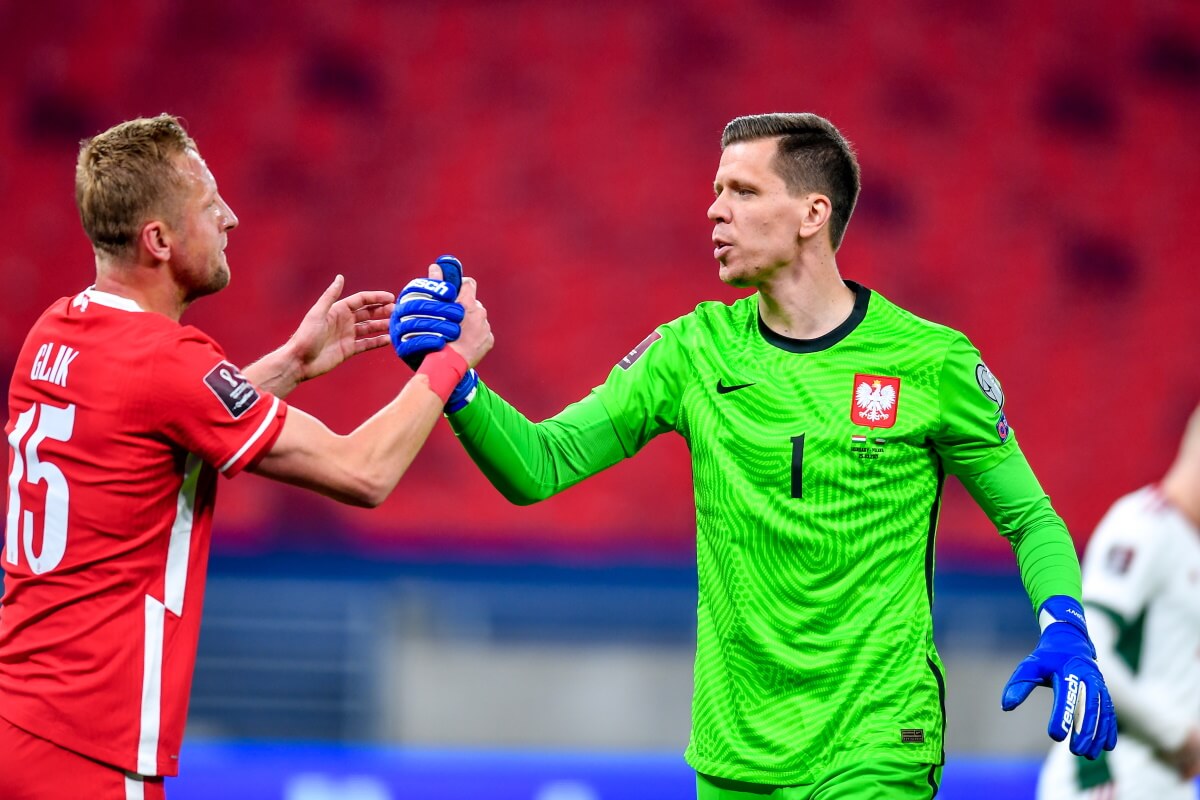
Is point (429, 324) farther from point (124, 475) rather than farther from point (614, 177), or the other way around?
point (614, 177)

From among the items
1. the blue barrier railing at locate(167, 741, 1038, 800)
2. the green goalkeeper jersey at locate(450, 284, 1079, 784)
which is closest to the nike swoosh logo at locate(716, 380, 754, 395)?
the green goalkeeper jersey at locate(450, 284, 1079, 784)

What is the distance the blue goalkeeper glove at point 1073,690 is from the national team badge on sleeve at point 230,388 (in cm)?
Answer: 146

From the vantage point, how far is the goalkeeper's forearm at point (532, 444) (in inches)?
121

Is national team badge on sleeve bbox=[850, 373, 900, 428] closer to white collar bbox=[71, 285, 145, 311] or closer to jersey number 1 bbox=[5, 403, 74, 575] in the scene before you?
white collar bbox=[71, 285, 145, 311]

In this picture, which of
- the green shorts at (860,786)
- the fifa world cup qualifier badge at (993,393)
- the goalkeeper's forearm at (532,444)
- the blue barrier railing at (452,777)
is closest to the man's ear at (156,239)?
the goalkeeper's forearm at (532,444)

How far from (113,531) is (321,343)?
822 millimetres

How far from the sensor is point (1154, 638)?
4012 mm

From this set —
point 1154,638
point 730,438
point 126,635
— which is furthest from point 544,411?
point 126,635

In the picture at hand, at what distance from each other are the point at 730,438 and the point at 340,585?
4300mm

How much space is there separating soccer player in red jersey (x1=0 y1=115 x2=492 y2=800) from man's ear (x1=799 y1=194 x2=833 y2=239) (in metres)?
0.96

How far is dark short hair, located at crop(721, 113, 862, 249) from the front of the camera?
3.23m

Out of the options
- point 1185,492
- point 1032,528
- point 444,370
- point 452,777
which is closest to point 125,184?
point 444,370

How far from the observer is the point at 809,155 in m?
3.25

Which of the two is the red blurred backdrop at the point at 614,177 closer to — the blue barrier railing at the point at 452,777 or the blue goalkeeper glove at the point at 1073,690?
the blue barrier railing at the point at 452,777
